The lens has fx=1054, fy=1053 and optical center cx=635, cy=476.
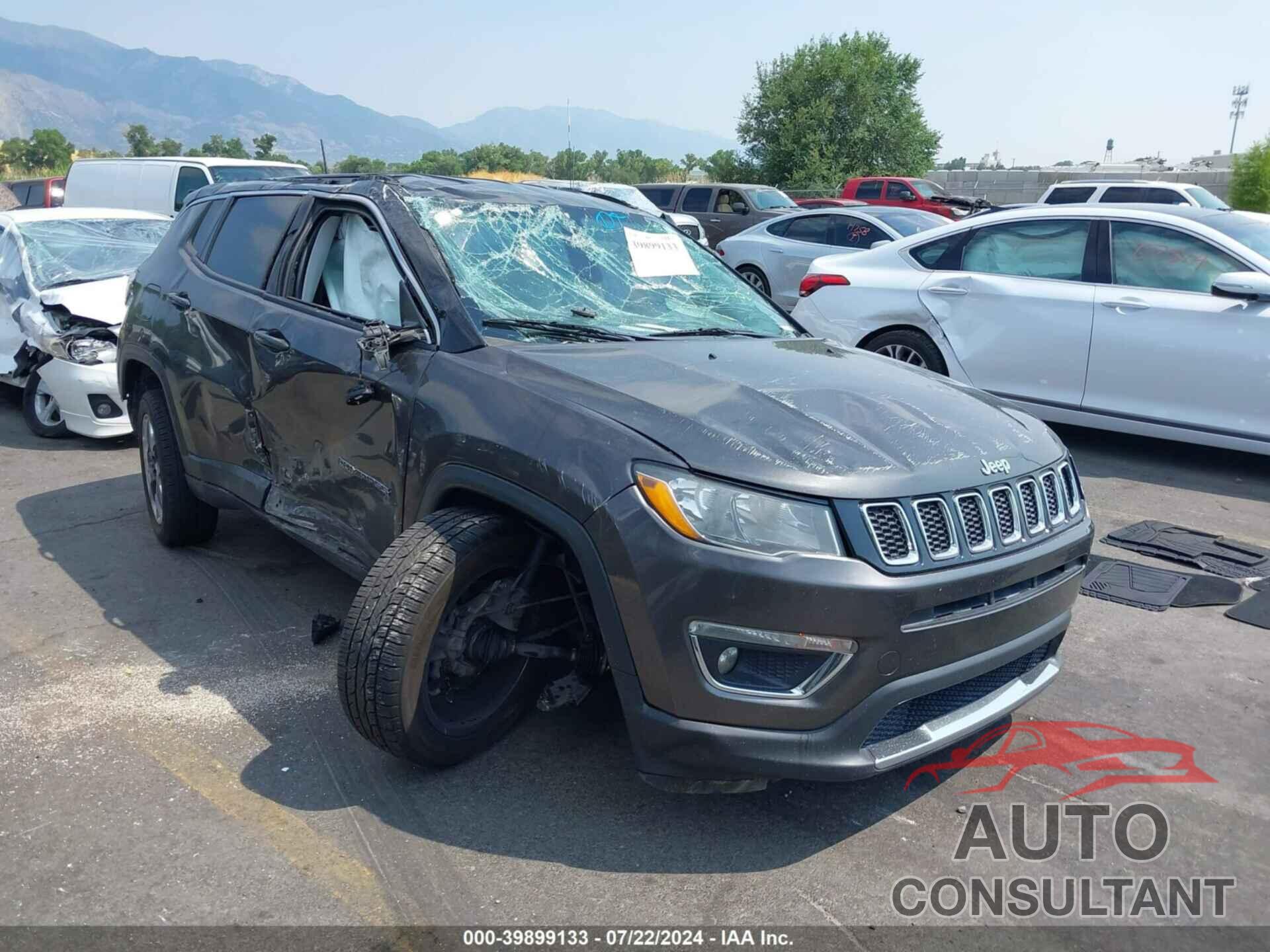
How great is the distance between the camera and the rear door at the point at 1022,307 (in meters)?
6.75

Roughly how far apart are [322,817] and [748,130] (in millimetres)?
44098

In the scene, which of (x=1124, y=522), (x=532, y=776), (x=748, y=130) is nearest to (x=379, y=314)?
(x=532, y=776)

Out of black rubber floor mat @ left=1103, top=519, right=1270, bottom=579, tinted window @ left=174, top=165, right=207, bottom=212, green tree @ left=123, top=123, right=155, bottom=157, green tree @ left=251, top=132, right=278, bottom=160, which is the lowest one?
black rubber floor mat @ left=1103, top=519, right=1270, bottom=579

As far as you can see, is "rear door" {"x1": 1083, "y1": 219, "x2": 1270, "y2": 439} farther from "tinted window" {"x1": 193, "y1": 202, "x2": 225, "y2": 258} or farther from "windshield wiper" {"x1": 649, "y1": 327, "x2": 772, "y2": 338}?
"tinted window" {"x1": 193, "y1": 202, "x2": 225, "y2": 258}

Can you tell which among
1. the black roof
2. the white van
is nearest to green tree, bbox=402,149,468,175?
the white van

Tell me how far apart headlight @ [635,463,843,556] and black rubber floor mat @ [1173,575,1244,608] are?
278 cm

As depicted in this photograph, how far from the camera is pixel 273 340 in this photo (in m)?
3.95

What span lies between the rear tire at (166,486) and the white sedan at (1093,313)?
12.7ft

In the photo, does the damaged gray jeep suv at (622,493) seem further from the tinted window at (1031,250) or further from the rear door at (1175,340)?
the tinted window at (1031,250)

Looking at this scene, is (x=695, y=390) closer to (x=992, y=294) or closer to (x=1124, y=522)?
(x=1124, y=522)

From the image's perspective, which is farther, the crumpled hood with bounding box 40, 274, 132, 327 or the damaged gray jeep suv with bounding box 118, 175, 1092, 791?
the crumpled hood with bounding box 40, 274, 132, 327

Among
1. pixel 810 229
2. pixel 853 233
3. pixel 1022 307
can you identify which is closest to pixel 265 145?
pixel 810 229

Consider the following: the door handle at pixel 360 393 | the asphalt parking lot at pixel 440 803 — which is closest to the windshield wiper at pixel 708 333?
the door handle at pixel 360 393

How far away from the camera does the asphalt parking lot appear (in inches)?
104
